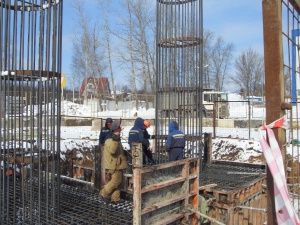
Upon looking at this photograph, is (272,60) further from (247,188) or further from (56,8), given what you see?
(247,188)

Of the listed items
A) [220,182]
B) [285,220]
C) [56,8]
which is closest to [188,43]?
[220,182]

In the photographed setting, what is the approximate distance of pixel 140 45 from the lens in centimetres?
3008

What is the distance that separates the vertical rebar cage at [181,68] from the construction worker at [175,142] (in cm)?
63

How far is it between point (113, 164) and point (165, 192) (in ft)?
4.67

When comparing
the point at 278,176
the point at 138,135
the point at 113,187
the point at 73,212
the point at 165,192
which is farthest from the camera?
the point at 138,135

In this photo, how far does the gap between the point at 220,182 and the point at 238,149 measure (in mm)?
6628

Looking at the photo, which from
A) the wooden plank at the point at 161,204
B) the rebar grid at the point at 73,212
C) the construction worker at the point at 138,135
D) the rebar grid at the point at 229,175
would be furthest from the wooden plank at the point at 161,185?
the construction worker at the point at 138,135

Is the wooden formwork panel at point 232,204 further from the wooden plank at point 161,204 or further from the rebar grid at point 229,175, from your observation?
the wooden plank at point 161,204

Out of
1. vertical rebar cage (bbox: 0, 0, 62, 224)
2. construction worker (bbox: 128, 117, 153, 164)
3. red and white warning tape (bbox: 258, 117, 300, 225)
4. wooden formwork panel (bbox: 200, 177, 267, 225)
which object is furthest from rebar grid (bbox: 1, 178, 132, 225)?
red and white warning tape (bbox: 258, 117, 300, 225)

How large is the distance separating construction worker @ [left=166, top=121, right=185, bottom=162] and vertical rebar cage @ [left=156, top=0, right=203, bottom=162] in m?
0.63

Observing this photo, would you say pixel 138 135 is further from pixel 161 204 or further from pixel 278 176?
pixel 278 176

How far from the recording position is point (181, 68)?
7.57 m

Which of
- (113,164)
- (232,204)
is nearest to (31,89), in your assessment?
(113,164)

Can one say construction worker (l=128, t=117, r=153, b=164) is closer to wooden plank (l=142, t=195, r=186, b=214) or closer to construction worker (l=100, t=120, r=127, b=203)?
construction worker (l=100, t=120, r=127, b=203)
